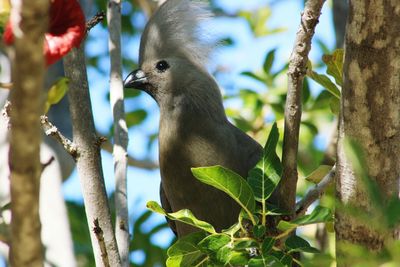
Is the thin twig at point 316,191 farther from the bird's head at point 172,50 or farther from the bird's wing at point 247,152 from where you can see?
the bird's head at point 172,50

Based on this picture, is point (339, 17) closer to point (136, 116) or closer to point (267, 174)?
point (136, 116)

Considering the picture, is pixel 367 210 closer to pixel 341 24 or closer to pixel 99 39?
pixel 341 24

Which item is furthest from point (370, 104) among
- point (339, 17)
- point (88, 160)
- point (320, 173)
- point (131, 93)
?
point (131, 93)

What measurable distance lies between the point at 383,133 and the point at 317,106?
8.69ft

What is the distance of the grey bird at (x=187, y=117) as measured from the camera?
418 cm

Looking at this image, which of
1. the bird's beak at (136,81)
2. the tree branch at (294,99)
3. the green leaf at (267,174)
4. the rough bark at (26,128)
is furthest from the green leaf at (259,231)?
the bird's beak at (136,81)

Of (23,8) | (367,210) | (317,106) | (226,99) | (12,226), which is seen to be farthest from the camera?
(226,99)

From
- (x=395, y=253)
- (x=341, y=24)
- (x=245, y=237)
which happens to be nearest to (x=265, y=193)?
(x=245, y=237)

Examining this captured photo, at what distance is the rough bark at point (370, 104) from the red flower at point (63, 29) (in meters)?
1.08

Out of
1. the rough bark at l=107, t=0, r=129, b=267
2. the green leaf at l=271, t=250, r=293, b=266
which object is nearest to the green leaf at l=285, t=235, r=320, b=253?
the green leaf at l=271, t=250, r=293, b=266

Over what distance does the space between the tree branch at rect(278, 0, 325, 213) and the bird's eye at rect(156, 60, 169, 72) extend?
5.45 ft

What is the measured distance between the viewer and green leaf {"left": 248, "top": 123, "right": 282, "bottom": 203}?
9.91ft

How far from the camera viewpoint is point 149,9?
6.20 m

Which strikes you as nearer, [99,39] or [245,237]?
[245,237]
